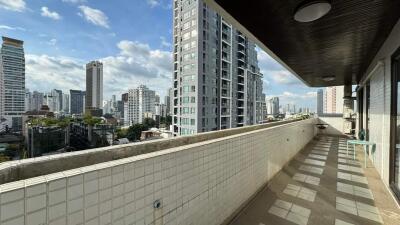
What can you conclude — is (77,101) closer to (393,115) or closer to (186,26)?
(186,26)

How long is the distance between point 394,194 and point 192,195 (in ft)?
12.2

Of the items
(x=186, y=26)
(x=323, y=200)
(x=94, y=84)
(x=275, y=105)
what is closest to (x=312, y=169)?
(x=323, y=200)

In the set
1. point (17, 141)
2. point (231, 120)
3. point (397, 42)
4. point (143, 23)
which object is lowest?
point (17, 141)

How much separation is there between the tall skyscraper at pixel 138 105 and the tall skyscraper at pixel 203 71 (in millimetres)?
45261

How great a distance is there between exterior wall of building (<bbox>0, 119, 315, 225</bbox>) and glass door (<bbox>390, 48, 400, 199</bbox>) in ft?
8.48

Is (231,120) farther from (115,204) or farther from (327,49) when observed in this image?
(115,204)

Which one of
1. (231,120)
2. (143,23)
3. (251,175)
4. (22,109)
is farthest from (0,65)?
(251,175)

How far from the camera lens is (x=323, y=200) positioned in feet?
11.2

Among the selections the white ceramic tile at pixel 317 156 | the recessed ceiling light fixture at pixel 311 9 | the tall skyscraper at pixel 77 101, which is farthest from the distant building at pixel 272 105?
the recessed ceiling light fixture at pixel 311 9

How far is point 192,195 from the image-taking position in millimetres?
2127

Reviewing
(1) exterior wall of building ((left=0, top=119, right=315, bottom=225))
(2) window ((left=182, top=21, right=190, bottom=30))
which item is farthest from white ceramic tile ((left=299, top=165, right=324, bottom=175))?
(2) window ((left=182, top=21, right=190, bottom=30))

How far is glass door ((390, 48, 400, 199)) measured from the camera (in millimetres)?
3652

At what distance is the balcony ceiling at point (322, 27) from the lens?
279 cm

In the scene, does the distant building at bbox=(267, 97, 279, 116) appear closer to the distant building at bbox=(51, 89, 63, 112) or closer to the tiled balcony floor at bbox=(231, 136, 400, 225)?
the tiled balcony floor at bbox=(231, 136, 400, 225)
